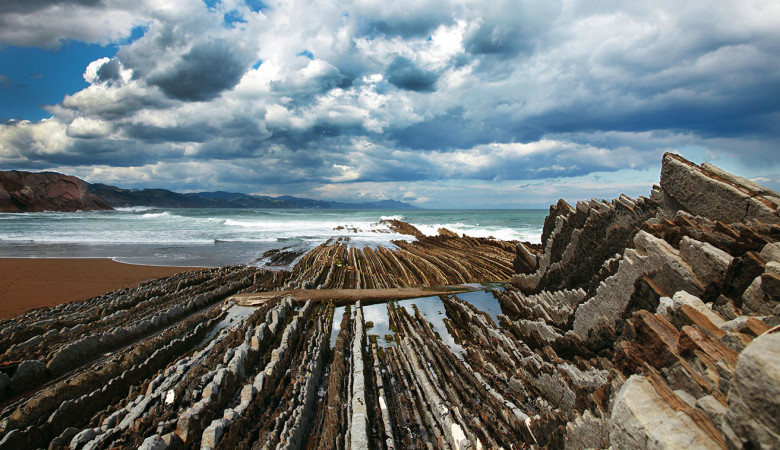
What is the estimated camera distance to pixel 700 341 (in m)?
3.59

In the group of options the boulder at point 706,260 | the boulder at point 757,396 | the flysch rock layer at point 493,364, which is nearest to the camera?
the boulder at point 757,396

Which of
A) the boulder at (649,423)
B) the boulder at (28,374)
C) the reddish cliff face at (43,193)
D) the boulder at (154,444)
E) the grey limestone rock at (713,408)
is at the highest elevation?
the reddish cliff face at (43,193)

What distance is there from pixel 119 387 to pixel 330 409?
358 cm

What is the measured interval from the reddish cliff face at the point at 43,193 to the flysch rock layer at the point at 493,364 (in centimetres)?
11652

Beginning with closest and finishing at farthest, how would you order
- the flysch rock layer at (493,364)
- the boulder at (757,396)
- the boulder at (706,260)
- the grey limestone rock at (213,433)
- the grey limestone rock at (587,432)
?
the boulder at (757,396), the flysch rock layer at (493,364), the grey limestone rock at (587,432), the grey limestone rock at (213,433), the boulder at (706,260)

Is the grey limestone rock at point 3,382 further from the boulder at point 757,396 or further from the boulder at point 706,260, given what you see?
the boulder at point 706,260

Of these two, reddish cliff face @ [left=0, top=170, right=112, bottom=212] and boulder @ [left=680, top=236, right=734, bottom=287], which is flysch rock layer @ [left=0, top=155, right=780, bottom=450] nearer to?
boulder @ [left=680, top=236, right=734, bottom=287]

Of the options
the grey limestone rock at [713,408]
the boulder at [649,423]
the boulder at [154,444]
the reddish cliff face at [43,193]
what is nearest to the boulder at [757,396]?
the boulder at [649,423]

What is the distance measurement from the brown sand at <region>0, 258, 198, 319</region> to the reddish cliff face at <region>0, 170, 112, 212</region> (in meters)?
100

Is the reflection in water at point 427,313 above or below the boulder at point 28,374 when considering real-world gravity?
below

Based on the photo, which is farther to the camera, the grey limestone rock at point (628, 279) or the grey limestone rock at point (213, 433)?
the grey limestone rock at point (628, 279)

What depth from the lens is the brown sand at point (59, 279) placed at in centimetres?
1191

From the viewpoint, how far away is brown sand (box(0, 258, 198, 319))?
11914mm

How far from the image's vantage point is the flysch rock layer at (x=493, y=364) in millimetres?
3326
